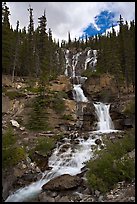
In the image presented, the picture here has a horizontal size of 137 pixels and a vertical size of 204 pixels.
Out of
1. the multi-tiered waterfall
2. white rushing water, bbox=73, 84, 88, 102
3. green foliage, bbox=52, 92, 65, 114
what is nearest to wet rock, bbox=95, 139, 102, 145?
the multi-tiered waterfall

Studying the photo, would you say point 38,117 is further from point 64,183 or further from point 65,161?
point 64,183

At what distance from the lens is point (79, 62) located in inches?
3063

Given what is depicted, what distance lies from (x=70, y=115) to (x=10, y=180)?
15745mm

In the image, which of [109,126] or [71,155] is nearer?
[71,155]

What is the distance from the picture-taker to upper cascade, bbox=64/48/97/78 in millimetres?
70562

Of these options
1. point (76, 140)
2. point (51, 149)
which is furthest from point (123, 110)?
point (51, 149)

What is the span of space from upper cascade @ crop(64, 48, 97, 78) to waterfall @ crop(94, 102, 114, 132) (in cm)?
3328

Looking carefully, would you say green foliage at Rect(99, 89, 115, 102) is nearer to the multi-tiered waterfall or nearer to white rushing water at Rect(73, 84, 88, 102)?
white rushing water at Rect(73, 84, 88, 102)

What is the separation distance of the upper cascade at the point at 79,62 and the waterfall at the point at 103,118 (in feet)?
109

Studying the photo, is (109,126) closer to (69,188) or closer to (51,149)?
(51,149)

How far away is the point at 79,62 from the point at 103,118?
4669 cm

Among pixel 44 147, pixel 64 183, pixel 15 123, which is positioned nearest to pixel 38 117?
pixel 15 123

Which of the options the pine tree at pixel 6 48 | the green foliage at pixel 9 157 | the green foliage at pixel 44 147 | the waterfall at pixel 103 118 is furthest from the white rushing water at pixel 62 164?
the pine tree at pixel 6 48

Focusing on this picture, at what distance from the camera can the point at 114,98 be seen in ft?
131
